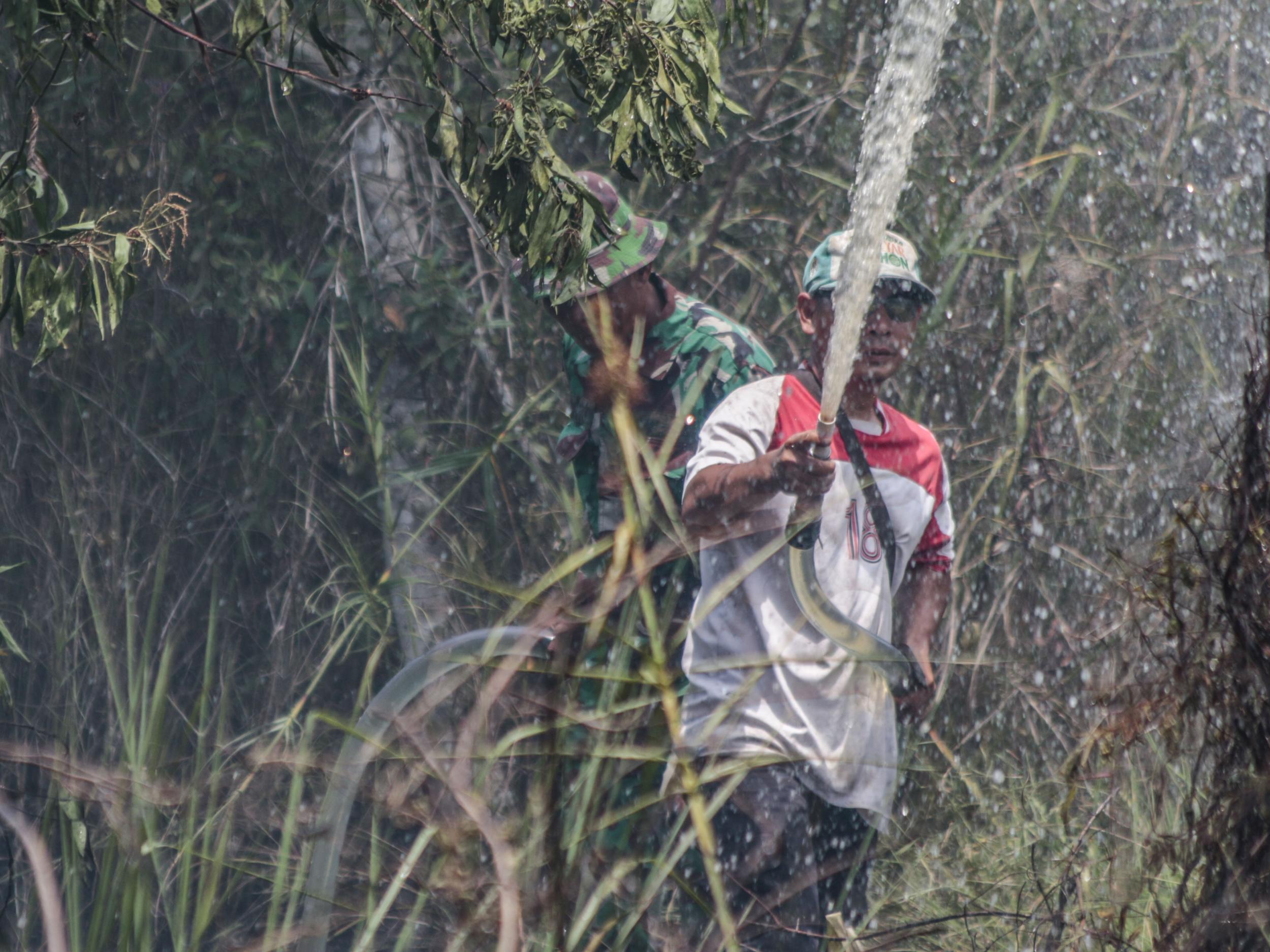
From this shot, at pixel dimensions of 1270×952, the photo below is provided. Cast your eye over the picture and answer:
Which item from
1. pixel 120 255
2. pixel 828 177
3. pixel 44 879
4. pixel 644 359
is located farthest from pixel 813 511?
pixel 828 177

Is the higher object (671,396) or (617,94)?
(617,94)

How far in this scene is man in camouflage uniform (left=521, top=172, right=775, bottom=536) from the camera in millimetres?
2695

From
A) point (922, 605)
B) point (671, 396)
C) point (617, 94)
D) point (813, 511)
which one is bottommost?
point (922, 605)

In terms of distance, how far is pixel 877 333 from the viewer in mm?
2531

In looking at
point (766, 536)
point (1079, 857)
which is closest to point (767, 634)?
point (766, 536)

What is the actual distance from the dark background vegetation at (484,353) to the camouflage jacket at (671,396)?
529 millimetres

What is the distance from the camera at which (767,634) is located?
234 cm

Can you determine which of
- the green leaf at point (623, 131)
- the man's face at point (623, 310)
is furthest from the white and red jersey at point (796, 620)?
the green leaf at point (623, 131)

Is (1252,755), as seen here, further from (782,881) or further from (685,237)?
(685,237)

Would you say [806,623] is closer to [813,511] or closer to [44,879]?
[813,511]

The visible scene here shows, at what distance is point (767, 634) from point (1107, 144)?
2495 millimetres

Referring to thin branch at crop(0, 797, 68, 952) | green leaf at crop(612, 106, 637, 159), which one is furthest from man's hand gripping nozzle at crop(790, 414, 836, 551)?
thin branch at crop(0, 797, 68, 952)

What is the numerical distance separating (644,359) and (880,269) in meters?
0.49

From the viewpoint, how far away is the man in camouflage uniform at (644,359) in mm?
2695
